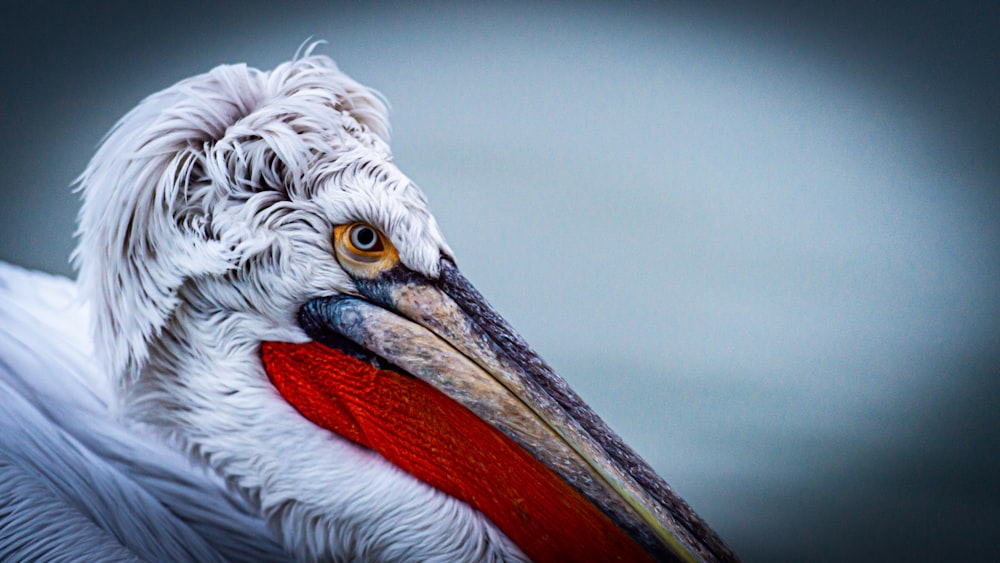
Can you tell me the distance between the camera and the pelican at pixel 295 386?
1.30 m

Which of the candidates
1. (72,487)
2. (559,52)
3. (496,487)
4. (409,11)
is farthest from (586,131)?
(72,487)

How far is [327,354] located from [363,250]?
18 cm

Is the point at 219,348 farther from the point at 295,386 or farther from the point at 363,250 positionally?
the point at 363,250

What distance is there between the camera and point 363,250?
1.31 metres

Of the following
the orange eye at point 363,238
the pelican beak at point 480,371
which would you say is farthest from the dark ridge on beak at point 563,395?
the orange eye at point 363,238

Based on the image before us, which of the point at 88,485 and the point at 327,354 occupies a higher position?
the point at 327,354

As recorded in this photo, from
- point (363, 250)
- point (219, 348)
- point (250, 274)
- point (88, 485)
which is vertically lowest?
point (88, 485)

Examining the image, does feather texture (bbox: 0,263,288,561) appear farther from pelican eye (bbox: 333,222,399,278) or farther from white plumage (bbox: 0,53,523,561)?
pelican eye (bbox: 333,222,399,278)

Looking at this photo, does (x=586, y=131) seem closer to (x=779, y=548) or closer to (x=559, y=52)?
(x=559, y=52)

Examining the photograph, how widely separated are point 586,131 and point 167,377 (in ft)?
4.17

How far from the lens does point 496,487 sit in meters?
1.37

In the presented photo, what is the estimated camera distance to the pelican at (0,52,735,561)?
130 cm

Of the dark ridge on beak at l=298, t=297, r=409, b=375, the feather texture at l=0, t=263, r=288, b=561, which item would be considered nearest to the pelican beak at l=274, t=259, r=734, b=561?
the dark ridge on beak at l=298, t=297, r=409, b=375

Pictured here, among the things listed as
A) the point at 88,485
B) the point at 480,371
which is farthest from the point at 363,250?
the point at 88,485
